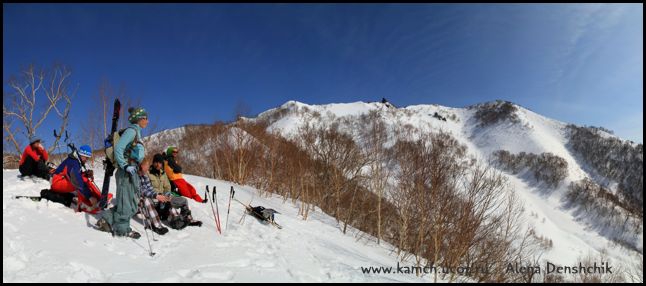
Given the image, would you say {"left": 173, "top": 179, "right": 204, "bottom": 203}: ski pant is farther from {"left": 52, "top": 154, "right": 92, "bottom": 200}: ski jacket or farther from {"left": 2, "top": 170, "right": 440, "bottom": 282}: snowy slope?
{"left": 52, "top": 154, "right": 92, "bottom": 200}: ski jacket

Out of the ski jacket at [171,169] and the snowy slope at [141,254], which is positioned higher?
the ski jacket at [171,169]

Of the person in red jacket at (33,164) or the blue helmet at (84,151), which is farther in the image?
the person in red jacket at (33,164)

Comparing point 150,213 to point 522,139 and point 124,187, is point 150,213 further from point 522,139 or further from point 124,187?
point 522,139

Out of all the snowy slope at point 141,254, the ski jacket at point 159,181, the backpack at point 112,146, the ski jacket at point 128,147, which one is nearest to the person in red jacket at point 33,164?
the snowy slope at point 141,254

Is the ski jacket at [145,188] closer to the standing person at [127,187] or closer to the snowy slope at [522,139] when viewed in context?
the standing person at [127,187]

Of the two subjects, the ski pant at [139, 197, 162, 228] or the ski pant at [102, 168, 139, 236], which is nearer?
the ski pant at [102, 168, 139, 236]

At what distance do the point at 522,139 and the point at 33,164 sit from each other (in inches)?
4138

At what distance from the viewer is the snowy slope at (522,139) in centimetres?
4812

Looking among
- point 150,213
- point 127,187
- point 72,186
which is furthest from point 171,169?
point 127,187

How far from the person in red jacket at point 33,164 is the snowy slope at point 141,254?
269 mm

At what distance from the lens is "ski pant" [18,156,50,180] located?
666 cm

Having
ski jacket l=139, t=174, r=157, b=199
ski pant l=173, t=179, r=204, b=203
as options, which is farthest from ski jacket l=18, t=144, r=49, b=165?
ski jacket l=139, t=174, r=157, b=199

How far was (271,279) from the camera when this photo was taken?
4129mm

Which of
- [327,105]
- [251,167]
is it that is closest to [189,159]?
[251,167]
